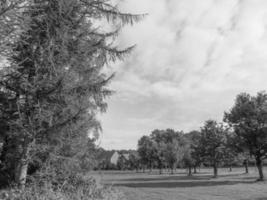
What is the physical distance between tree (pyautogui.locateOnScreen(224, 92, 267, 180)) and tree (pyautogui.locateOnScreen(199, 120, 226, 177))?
669cm

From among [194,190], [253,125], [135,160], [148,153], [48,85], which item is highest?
[253,125]

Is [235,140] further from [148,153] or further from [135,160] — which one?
[135,160]

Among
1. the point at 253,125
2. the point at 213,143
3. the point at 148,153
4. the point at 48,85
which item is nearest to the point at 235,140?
the point at 253,125

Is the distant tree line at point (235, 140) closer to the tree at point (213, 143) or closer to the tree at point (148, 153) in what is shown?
the tree at point (213, 143)

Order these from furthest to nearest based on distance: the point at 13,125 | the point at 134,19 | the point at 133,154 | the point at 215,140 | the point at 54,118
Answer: the point at 133,154 < the point at 215,140 < the point at 134,19 < the point at 54,118 < the point at 13,125

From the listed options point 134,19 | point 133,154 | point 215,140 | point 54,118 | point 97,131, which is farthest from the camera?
point 133,154

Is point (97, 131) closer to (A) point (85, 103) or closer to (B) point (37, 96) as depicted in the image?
(A) point (85, 103)

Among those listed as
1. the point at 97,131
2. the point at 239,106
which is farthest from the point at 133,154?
the point at 97,131

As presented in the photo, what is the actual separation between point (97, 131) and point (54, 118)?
3012 millimetres

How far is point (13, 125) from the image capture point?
8.34 m

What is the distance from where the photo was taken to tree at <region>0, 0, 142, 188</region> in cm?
842

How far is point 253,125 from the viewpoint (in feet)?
85.5

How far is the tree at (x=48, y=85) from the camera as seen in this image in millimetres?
8422

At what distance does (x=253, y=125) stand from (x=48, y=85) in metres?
22.9
